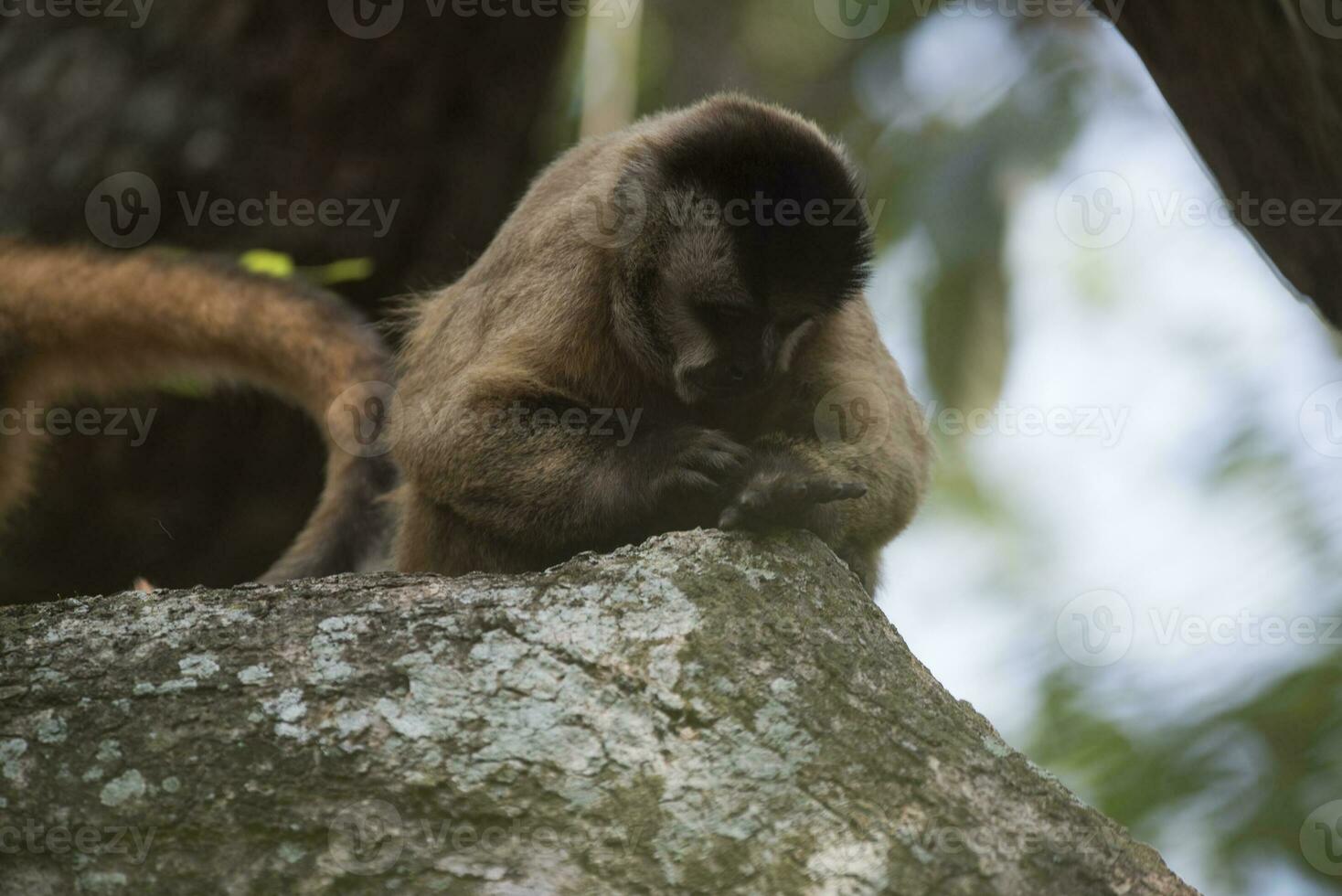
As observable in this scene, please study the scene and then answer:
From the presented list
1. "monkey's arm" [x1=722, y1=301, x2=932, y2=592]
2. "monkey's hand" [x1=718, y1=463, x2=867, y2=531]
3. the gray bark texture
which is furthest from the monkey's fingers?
the gray bark texture

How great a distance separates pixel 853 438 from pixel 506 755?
8.01 ft

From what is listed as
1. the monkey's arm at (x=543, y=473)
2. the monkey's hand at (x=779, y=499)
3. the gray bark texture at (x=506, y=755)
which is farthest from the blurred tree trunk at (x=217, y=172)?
the monkey's hand at (x=779, y=499)

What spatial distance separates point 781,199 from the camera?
5.07m

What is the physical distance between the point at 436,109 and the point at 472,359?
3.16 m

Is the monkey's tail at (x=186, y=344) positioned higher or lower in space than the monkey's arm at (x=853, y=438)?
lower

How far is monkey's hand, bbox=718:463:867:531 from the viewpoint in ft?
14.1

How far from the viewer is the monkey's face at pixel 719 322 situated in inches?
196

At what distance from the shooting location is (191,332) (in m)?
6.84

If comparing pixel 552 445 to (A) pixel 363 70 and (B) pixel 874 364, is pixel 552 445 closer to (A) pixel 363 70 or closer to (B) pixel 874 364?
(B) pixel 874 364

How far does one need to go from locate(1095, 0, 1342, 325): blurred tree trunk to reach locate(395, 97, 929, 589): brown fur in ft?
4.56

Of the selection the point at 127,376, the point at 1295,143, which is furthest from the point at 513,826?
the point at 127,376

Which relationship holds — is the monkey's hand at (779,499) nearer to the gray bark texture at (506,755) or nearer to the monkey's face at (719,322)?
the gray bark texture at (506,755)

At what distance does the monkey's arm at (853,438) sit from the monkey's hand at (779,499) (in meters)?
0.36

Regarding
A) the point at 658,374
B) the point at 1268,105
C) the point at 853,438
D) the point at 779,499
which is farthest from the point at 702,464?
the point at 1268,105
